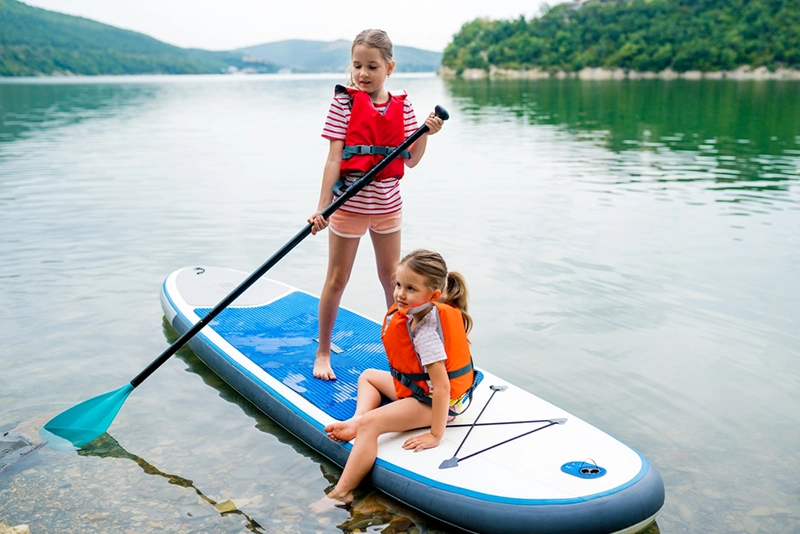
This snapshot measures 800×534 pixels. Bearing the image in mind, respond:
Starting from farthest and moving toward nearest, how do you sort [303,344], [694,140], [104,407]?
[694,140] → [303,344] → [104,407]

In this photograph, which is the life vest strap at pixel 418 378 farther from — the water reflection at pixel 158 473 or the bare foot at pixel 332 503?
the water reflection at pixel 158 473

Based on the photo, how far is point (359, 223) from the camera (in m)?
4.19

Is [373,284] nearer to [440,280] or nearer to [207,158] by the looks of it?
[440,280]

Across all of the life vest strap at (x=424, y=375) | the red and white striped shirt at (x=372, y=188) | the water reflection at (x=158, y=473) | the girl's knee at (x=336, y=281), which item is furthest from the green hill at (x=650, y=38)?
the water reflection at (x=158, y=473)

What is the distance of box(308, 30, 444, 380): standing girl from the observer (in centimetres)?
393

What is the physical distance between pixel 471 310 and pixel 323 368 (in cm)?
231

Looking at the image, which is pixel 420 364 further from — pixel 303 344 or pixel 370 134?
pixel 303 344

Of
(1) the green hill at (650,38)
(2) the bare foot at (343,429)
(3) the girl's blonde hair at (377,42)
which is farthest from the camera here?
(1) the green hill at (650,38)

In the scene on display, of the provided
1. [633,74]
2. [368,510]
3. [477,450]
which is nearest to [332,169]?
[477,450]

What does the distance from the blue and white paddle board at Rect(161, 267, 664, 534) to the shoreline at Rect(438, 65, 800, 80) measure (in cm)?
8440

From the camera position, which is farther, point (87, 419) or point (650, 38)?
point (650, 38)

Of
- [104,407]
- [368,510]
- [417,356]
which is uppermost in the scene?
[417,356]

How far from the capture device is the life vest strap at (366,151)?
4.02 m

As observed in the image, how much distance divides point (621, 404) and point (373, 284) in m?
3.08
